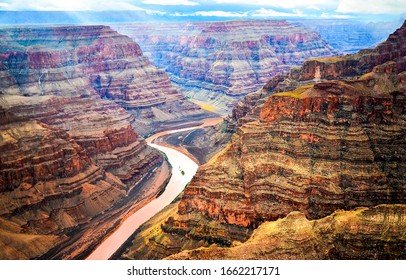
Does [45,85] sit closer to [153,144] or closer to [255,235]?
[153,144]

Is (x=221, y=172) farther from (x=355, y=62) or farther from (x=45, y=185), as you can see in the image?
(x=355, y=62)

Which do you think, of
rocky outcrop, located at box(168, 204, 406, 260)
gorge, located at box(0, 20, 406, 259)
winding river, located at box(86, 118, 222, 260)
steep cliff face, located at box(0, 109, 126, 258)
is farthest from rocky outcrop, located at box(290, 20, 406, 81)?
rocky outcrop, located at box(168, 204, 406, 260)

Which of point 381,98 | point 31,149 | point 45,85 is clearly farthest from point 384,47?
point 45,85

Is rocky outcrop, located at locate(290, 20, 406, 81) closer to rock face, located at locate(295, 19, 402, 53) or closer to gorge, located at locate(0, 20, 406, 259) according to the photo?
gorge, located at locate(0, 20, 406, 259)

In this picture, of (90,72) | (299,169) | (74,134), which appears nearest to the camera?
(299,169)

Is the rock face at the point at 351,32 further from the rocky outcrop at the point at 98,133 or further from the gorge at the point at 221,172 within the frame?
the rocky outcrop at the point at 98,133

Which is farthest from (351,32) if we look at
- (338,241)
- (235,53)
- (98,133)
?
(338,241)
